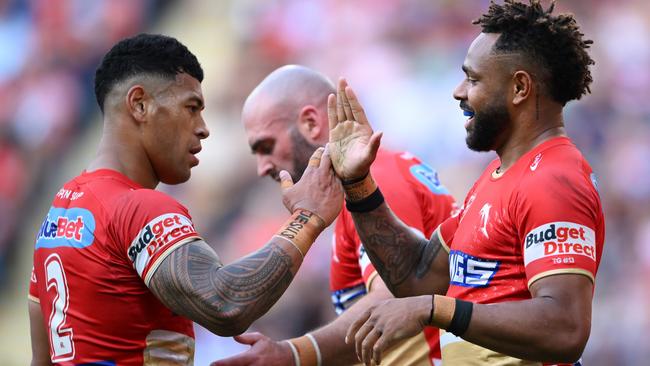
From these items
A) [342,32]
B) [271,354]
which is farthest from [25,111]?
[271,354]

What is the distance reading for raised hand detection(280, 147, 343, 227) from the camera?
462cm

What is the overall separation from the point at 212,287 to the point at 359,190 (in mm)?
1247

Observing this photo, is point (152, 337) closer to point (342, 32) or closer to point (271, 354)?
point (271, 354)

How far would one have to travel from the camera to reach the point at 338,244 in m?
6.21

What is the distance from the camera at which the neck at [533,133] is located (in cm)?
456

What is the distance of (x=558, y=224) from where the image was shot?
13.4 ft

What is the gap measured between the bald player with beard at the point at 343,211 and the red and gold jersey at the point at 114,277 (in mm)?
700

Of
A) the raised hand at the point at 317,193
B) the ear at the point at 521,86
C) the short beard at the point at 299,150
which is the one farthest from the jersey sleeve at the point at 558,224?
the short beard at the point at 299,150

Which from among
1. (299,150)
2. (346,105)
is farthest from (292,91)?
(346,105)

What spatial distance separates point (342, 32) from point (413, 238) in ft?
25.9

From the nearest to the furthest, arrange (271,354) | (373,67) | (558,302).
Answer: (558,302), (271,354), (373,67)

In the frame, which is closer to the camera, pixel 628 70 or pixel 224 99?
pixel 628 70

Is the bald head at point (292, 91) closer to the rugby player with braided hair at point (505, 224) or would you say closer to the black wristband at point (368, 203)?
the rugby player with braided hair at point (505, 224)

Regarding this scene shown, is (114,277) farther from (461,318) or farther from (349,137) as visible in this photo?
(461,318)
